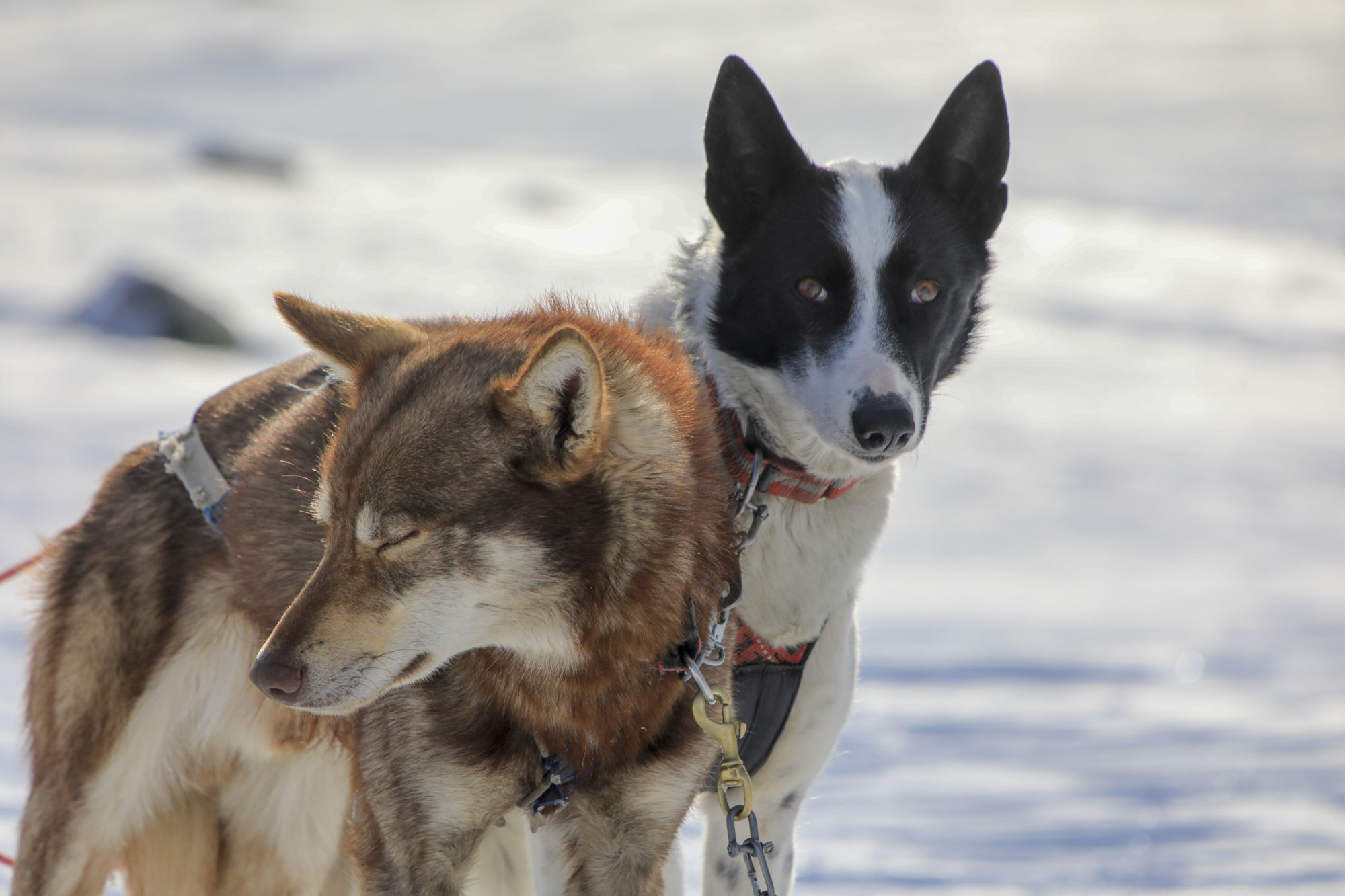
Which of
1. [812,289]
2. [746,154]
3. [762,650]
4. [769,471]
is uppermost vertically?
[746,154]

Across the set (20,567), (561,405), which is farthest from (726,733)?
(20,567)

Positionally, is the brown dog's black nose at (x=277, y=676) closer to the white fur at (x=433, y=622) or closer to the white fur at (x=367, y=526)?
Answer: the white fur at (x=433, y=622)

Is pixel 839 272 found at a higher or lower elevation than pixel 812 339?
higher

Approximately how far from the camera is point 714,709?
2066 mm

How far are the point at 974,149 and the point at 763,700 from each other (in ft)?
4.44

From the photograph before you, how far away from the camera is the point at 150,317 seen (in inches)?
476

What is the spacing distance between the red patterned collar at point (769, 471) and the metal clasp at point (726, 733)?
61cm

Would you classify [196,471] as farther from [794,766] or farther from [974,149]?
[974,149]

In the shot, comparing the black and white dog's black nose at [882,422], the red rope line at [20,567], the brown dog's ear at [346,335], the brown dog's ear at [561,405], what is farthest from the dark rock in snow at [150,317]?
the brown dog's ear at [561,405]

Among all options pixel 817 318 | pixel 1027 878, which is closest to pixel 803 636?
pixel 817 318

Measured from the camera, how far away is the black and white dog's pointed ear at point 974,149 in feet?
9.18

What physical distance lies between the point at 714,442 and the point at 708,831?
3.13 ft

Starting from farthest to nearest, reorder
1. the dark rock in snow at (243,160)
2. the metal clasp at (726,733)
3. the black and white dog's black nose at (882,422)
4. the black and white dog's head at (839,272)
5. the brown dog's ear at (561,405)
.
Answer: the dark rock in snow at (243,160)
the black and white dog's head at (839,272)
the black and white dog's black nose at (882,422)
the metal clasp at (726,733)
the brown dog's ear at (561,405)

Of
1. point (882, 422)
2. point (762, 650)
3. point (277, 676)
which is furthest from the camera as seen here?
point (762, 650)
